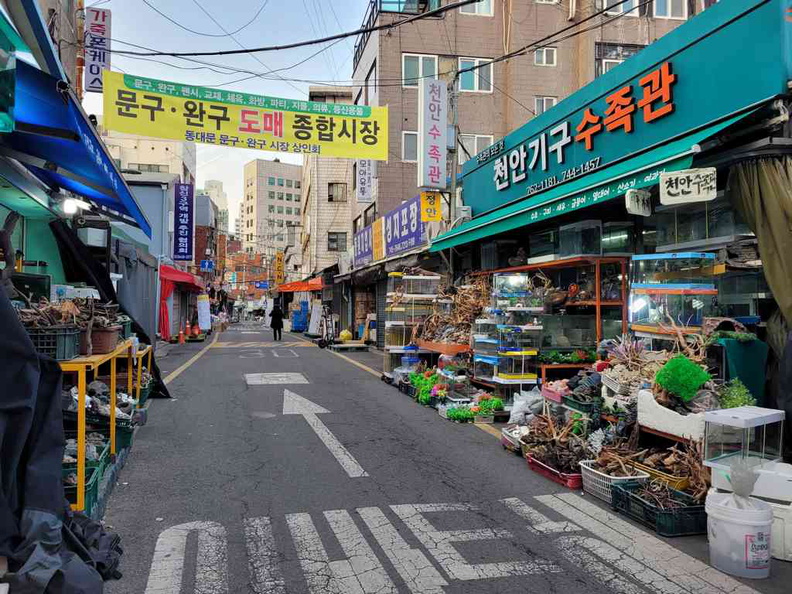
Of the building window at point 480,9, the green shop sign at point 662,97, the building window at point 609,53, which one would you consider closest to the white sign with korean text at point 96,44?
the green shop sign at point 662,97

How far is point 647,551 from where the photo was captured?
14.8ft

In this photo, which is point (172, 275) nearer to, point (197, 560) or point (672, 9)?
point (197, 560)

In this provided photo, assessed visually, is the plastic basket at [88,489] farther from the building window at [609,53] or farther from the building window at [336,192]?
the building window at [336,192]

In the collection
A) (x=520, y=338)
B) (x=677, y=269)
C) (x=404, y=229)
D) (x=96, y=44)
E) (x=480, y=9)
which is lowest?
(x=520, y=338)

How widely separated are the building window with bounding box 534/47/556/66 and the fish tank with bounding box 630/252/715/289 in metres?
19.1

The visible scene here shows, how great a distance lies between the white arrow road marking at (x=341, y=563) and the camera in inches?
152

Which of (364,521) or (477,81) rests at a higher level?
(477,81)

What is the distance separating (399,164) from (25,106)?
66.3 ft

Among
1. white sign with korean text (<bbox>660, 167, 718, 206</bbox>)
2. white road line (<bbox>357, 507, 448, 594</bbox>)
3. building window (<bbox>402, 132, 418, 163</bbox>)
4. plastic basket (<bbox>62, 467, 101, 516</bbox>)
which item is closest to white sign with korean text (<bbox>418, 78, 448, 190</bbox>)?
building window (<bbox>402, 132, 418, 163</bbox>)

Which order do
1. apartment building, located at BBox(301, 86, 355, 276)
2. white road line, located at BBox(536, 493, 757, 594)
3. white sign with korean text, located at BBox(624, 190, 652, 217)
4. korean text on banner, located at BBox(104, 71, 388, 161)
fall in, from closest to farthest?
white road line, located at BBox(536, 493, 757, 594) → white sign with korean text, located at BBox(624, 190, 652, 217) → korean text on banner, located at BBox(104, 71, 388, 161) → apartment building, located at BBox(301, 86, 355, 276)

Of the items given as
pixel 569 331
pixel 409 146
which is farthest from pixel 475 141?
pixel 569 331

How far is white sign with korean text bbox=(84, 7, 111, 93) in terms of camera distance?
1333 centimetres

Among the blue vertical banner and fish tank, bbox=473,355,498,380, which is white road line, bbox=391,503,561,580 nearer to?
fish tank, bbox=473,355,498,380

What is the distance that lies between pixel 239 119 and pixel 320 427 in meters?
7.12
